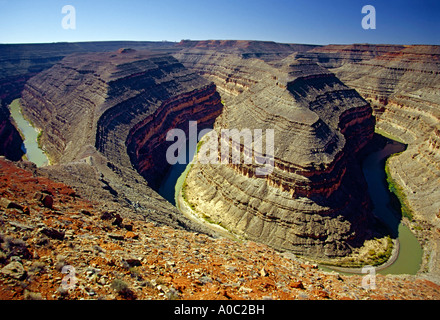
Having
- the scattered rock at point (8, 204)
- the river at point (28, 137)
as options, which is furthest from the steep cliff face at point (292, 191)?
the river at point (28, 137)

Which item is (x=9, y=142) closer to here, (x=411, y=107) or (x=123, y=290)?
(x=123, y=290)

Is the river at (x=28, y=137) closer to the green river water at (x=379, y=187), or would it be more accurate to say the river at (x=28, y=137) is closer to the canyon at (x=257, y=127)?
the green river water at (x=379, y=187)

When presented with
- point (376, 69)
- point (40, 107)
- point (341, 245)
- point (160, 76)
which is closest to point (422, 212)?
point (341, 245)

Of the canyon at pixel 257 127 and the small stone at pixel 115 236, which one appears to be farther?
the canyon at pixel 257 127

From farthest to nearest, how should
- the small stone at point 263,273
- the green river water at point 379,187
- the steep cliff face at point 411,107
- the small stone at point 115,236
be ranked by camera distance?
the steep cliff face at point 411,107
the green river water at point 379,187
the small stone at point 263,273
the small stone at point 115,236

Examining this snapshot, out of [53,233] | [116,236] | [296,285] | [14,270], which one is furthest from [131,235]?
[296,285]
